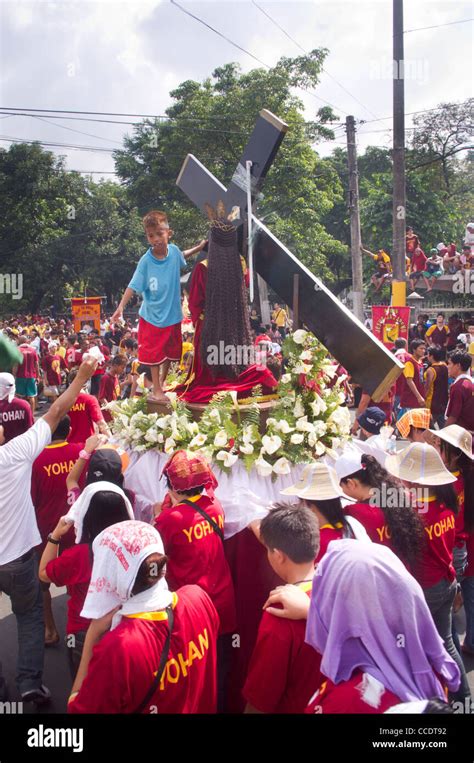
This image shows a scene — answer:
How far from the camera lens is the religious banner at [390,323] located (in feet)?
38.7

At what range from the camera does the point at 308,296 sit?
4.94 meters

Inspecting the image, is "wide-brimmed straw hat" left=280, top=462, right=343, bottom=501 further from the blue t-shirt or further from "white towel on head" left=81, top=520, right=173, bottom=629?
the blue t-shirt

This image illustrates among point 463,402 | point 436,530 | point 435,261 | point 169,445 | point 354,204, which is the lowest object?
point 436,530

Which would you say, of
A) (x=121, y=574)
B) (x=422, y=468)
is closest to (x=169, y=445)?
(x=422, y=468)

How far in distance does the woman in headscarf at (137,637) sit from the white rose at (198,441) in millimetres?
2004

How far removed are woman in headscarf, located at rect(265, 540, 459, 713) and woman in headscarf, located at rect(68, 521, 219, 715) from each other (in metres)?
0.60

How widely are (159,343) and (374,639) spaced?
11.6ft

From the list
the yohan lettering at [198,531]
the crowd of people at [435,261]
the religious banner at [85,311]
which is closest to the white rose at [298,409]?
the yohan lettering at [198,531]

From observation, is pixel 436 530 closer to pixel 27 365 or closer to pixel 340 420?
pixel 340 420

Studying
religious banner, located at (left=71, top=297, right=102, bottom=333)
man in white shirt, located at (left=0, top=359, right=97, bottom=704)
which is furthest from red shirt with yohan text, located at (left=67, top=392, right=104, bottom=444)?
religious banner, located at (left=71, top=297, right=102, bottom=333)

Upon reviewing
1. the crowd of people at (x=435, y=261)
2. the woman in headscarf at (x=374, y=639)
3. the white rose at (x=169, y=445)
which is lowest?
the woman in headscarf at (x=374, y=639)

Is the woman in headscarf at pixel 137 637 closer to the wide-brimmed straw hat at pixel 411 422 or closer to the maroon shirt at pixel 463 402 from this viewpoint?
the wide-brimmed straw hat at pixel 411 422

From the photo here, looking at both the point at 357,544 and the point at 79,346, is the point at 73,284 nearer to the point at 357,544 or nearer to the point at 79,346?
the point at 79,346

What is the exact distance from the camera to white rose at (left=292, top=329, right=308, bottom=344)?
500 cm
